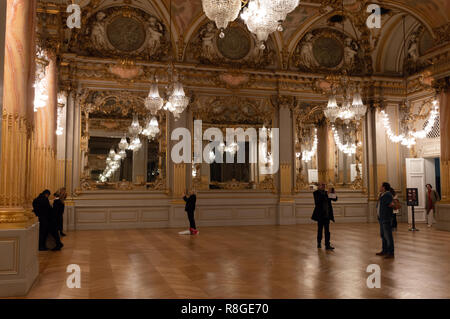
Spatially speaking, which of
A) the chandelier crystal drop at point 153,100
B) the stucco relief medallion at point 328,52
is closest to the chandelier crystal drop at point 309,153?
the stucco relief medallion at point 328,52

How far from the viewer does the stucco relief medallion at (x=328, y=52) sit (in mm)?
14484

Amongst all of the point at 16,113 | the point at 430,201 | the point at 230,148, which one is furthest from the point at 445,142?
the point at 16,113

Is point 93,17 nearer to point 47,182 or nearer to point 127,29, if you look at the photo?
point 127,29

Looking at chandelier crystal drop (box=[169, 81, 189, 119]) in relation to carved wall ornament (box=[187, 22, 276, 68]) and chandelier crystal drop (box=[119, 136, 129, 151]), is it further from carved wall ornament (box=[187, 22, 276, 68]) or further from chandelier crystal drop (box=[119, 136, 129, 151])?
carved wall ornament (box=[187, 22, 276, 68])

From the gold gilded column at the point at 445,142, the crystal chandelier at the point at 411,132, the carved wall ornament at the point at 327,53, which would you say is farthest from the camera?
the carved wall ornament at the point at 327,53

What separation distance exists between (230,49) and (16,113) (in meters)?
9.62

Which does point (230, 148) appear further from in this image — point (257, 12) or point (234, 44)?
point (257, 12)

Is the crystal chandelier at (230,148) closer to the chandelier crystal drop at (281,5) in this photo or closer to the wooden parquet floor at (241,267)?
the wooden parquet floor at (241,267)

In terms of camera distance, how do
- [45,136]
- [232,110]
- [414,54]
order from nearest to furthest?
[45,136] → [232,110] → [414,54]

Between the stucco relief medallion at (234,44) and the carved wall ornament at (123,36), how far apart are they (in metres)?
1.85

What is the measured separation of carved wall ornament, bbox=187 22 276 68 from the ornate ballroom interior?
3 cm

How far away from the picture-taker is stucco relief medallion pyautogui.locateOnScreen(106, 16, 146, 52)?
12.7 m

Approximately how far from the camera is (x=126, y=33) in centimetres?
1283
